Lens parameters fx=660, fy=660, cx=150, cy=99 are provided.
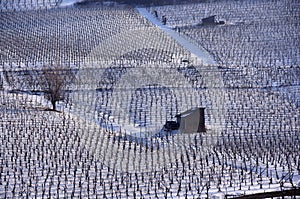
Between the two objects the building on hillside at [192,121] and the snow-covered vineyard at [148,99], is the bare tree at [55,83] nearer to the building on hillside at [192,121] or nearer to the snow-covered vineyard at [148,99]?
the snow-covered vineyard at [148,99]

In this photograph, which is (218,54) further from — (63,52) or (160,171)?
(160,171)

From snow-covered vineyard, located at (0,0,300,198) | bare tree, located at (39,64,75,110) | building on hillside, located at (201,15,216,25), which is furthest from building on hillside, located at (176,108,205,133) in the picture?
building on hillside, located at (201,15,216,25)

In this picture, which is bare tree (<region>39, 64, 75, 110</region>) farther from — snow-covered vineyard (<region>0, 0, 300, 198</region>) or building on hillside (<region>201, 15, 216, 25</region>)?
building on hillside (<region>201, 15, 216, 25</region>)

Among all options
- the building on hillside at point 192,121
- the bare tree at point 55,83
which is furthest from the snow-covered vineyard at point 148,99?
the building on hillside at point 192,121

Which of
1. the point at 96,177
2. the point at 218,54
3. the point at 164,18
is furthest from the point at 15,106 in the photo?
the point at 164,18

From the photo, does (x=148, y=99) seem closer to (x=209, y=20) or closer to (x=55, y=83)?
(x=55, y=83)
